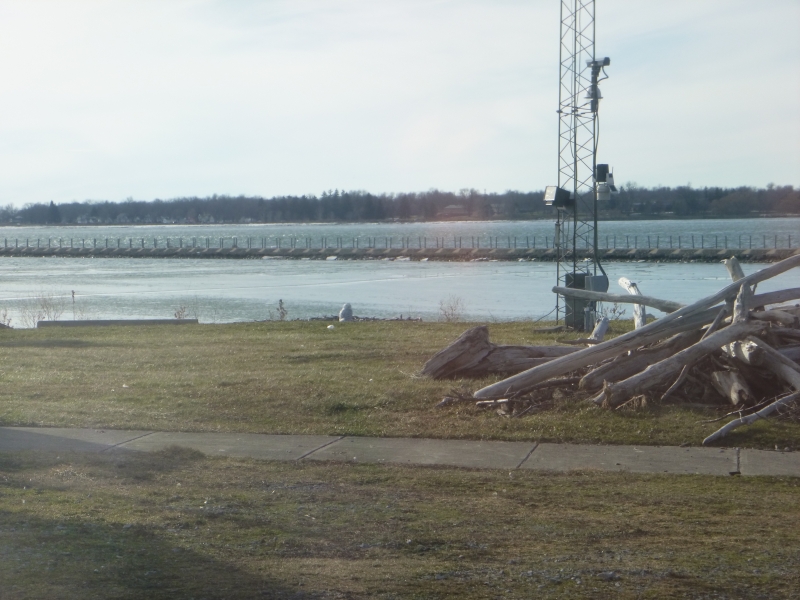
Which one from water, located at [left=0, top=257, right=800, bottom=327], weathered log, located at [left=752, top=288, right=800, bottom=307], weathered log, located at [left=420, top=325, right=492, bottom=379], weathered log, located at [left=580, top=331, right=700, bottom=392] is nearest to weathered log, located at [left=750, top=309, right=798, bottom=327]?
weathered log, located at [left=752, top=288, right=800, bottom=307]

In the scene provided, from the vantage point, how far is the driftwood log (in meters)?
10.5

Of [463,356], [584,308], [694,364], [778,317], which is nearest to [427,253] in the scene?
[584,308]

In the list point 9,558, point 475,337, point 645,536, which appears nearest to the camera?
point 9,558

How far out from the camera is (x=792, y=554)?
4883mm

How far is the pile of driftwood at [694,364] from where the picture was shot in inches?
351

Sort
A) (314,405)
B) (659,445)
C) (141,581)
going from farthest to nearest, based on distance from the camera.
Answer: (314,405) < (659,445) < (141,581)

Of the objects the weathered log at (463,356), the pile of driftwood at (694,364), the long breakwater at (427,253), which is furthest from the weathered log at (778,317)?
the long breakwater at (427,253)

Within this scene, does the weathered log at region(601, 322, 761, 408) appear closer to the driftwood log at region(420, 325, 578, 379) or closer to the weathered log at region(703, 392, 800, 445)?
the weathered log at region(703, 392, 800, 445)

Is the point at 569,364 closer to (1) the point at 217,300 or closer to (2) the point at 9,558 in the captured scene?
(2) the point at 9,558

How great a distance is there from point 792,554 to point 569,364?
4.68 meters

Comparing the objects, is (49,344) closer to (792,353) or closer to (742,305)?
(742,305)

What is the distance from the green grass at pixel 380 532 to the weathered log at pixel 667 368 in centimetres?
225

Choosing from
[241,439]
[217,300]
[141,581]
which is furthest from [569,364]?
[217,300]

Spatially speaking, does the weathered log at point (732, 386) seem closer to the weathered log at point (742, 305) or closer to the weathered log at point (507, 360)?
the weathered log at point (742, 305)
